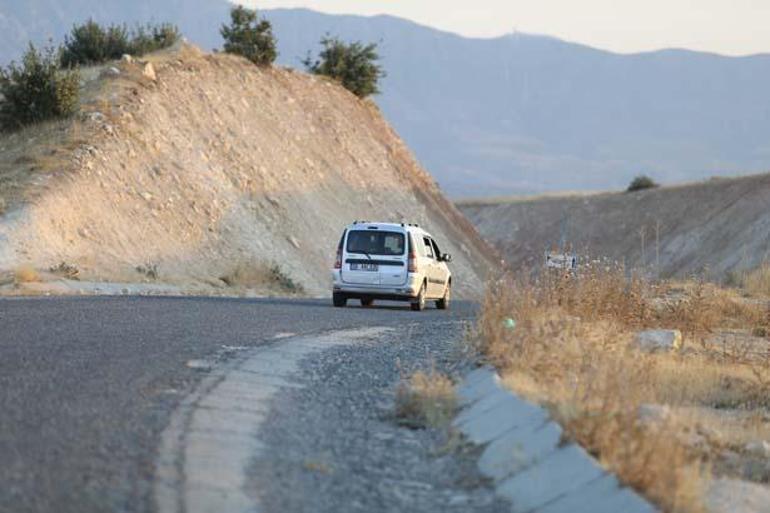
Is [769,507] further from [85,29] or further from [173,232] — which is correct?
[85,29]

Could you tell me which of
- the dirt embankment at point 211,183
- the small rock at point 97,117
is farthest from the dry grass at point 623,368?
the small rock at point 97,117

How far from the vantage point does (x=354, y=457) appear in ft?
28.7

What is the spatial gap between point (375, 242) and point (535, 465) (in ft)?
60.4

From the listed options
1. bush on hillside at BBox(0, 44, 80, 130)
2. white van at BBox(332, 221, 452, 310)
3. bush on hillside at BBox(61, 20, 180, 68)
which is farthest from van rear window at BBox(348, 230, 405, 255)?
bush on hillside at BBox(61, 20, 180, 68)

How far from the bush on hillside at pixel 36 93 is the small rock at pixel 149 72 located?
504 centimetres

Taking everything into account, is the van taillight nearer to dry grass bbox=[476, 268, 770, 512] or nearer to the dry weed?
dry grass bbox=[476, 268, 770, 512]

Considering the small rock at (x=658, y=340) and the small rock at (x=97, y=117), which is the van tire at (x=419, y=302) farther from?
the small rock at (x=97, y=117)

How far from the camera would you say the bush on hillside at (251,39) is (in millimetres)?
53469

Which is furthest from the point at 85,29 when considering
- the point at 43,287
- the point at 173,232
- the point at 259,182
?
→ the point at 43,287

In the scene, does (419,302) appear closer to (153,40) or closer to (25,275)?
(25,275)

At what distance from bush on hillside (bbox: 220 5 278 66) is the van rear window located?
28.4 m

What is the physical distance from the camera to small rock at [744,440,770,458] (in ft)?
34.3

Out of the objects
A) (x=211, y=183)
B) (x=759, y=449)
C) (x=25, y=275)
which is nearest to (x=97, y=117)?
(x=211, y=183)

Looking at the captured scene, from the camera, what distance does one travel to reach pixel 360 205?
51844 millimetres
